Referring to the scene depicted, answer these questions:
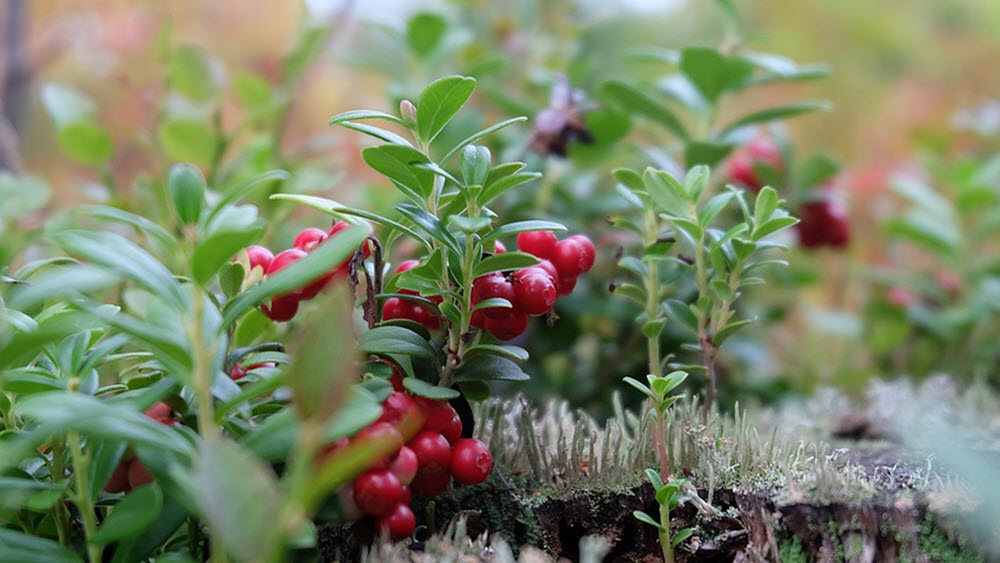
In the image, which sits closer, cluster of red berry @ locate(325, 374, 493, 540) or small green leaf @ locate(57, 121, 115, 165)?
cluster of red berry @ locate(325, 374, 493, 540)

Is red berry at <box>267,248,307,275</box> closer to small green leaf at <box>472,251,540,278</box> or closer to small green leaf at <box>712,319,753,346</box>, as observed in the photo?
small green leaf at <box>472,251,540,278</box>

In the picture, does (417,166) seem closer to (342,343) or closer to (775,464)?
(342,343)

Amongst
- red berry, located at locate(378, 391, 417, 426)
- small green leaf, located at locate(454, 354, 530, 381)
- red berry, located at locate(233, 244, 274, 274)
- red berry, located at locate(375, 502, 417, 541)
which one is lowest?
red berry, located at locate(375, 502, 417, 541)

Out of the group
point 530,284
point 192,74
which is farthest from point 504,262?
point 192,74

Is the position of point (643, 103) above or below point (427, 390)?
above

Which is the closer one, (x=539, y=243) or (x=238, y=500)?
(x=238, y=500)

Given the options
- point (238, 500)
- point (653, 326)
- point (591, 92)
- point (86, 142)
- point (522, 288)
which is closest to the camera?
point (238, 500)

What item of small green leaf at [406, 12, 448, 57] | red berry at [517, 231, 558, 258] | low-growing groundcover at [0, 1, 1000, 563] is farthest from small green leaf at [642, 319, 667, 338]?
small green leaf at [406, 12, 448, 57]

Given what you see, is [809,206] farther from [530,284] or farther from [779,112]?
[530,284]
